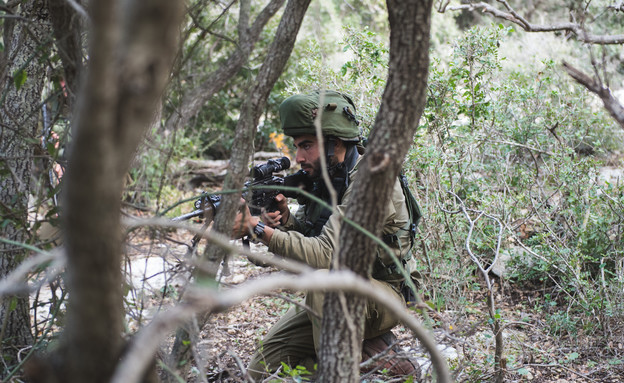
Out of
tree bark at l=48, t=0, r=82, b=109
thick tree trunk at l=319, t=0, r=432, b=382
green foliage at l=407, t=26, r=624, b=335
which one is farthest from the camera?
green foliage at l=407, t=26, r=624, b=335

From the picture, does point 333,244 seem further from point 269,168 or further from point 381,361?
point 381,361

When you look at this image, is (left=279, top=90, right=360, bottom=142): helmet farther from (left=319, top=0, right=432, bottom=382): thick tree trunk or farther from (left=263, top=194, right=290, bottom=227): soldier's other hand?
(left=319, top=0, right=432, bottom=382): thick tree trunk

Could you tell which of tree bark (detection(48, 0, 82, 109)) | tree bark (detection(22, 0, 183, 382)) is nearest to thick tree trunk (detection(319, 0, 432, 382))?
tree bark (detection(22, 0, 183, 382))

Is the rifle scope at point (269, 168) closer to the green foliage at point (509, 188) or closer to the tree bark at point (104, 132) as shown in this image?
the green foliage at point (509, 188)

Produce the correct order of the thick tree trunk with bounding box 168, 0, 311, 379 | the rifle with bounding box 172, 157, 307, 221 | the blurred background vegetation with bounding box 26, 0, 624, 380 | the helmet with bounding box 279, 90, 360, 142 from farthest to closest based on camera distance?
the blurred background vegetation with bounding box 26, 0, 624, 380
the helmet with bounding box 279, 90, 360, 142
the rifle with bounding box 172, 157, 307, 221
the thick tree trunk with bounding box 168, 0, 311, 379

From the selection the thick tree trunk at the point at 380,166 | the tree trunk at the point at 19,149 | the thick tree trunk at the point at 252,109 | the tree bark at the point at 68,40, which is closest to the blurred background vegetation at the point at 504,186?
the tree trunk at the point at 19,149

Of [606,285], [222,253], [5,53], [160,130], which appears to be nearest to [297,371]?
[222,253]

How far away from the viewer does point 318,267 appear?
2846mm

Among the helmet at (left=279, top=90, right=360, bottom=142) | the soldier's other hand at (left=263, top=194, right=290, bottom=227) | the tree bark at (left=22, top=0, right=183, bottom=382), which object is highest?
the helmet at (left=279, top=90, right=360, bottom=142)

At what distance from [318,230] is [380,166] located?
168 centimetres

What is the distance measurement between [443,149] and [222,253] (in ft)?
9.33

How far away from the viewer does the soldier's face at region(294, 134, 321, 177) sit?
124 inches

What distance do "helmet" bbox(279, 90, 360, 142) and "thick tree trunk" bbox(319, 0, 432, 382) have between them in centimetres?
148

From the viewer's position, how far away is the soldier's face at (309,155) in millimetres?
3158
